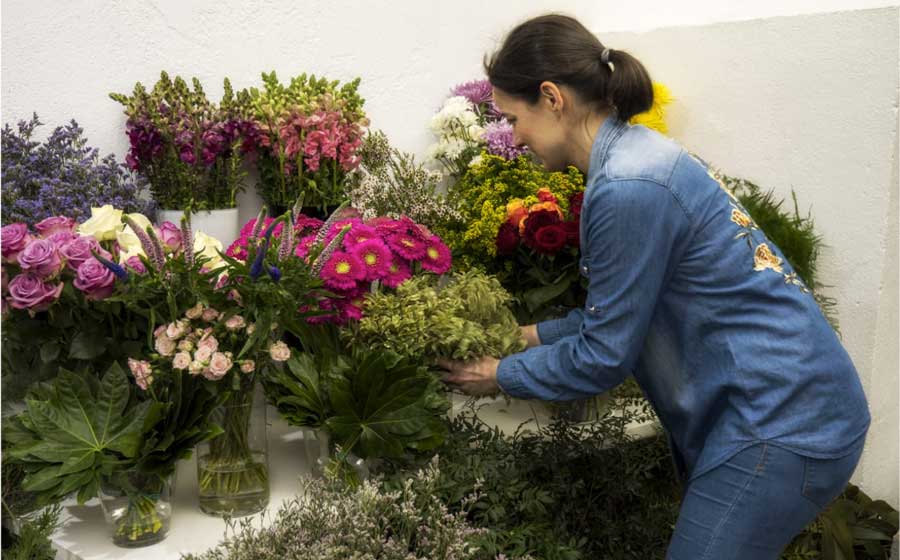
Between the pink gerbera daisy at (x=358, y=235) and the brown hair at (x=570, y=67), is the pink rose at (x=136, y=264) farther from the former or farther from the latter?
the brown hair at (x=570, y=67)

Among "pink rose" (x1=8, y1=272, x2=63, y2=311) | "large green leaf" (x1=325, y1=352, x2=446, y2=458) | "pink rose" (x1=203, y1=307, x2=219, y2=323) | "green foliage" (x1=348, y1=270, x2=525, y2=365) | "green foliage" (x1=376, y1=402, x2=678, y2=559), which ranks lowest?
"green foliage" (x1=376, y1=402, x2=678, y2=559)

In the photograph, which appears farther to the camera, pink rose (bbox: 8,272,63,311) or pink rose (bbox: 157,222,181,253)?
pink rose (bbox: 157,222,181,253)

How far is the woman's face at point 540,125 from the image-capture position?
5.63ft

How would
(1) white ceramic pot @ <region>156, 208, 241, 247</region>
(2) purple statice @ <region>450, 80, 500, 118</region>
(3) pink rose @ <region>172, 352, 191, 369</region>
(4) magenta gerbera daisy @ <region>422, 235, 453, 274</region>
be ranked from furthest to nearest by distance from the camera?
(2) purple statice @ <region>450, 80, 500, 118</region> → (1) white ceramic pot @ <region>156, 208, 241, 247</region> → (4) magenta gerbera daisy @ <region>422, 235, 453, 274</region> → (3) pink rose @ <region>172, 352, 191, 369</region>

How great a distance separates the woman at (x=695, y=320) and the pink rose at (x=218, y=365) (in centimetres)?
59

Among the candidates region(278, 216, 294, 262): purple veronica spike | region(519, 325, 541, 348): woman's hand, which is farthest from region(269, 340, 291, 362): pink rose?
region(519, 325, 541, 348): woman's hand

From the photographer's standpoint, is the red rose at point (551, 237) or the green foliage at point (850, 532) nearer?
the red rose at point (551, 237)

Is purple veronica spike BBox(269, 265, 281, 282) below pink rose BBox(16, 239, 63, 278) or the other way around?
below

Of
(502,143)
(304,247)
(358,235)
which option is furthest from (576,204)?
(304,247)

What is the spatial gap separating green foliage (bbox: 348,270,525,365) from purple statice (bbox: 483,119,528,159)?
0.78 meters

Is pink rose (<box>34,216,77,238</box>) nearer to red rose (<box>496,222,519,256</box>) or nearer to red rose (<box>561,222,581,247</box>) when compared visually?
red rose (<box>496,222,519,256</box>)

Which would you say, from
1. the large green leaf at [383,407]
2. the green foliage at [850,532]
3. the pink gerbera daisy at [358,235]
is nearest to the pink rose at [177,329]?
the large green leaf at [383,407]

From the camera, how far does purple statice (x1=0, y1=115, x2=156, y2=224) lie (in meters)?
1.96

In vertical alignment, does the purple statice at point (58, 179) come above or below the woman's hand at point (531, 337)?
above
